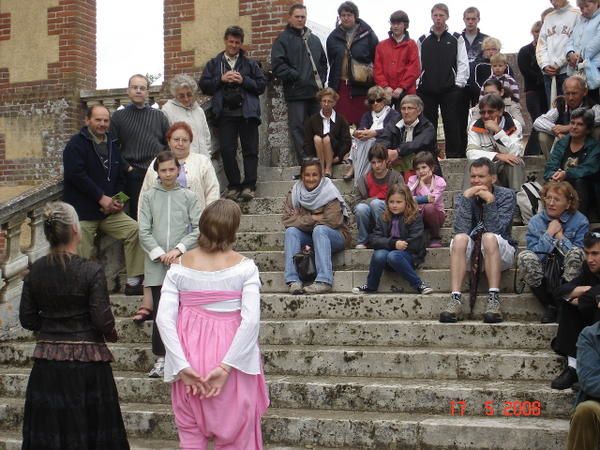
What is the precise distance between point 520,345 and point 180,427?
308 centimetres

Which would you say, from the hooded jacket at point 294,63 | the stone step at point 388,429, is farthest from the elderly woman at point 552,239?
the hooded jacket at point 294,63

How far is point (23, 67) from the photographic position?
38.0ft

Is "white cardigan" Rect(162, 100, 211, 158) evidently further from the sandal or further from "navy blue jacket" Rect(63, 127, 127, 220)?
the sandal

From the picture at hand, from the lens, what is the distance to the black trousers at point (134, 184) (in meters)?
8.29

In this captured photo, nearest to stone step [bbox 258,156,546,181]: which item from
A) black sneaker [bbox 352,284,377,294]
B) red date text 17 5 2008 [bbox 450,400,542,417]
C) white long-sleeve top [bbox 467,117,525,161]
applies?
white long-sleeve top [bbox 467,117,525,161]

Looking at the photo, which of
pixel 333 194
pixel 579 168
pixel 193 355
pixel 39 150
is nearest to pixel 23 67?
pixel 39 150

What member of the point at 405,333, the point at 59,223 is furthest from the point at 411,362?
the point at 59,223

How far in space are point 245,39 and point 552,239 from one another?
5487 mm

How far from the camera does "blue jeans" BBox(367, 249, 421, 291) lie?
717 centimetres

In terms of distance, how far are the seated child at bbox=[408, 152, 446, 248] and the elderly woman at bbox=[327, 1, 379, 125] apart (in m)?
2.31

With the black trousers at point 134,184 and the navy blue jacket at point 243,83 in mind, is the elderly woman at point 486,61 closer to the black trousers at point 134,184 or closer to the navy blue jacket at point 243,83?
the navy blue jacket at point 243,83

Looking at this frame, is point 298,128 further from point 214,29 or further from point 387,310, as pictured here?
point 387,310

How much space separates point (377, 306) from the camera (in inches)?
279

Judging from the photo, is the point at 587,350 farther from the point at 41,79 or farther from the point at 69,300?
the point at 41,79
